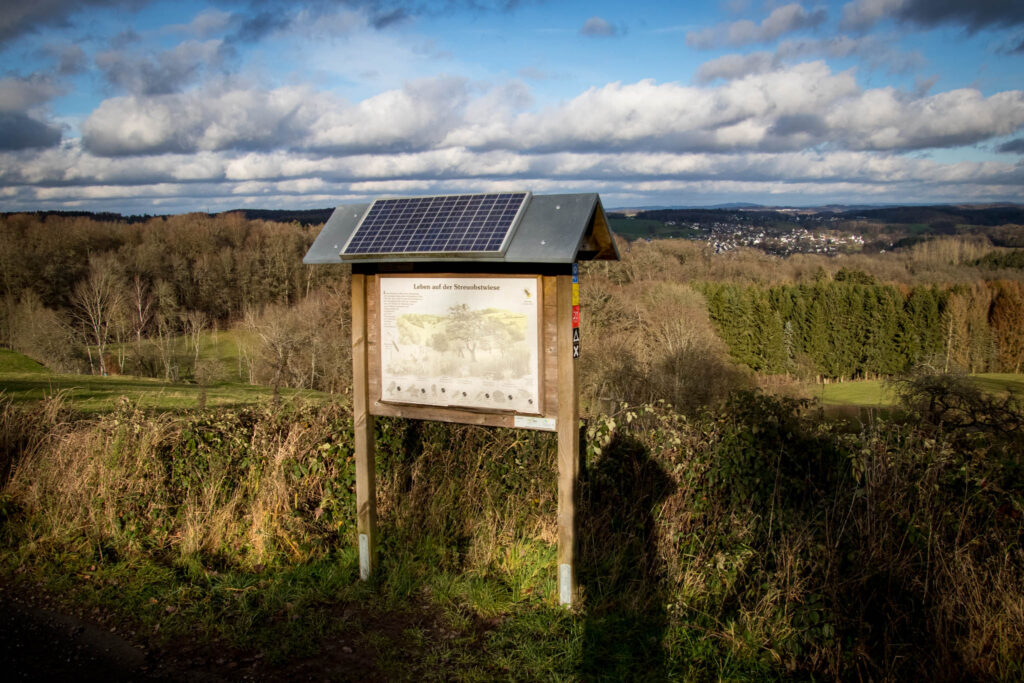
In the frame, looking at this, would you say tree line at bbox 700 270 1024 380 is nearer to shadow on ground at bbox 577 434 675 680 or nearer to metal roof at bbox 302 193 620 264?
shadow on ground at bbox 577 434 675 680

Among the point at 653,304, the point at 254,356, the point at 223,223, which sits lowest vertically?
the point at 254,356

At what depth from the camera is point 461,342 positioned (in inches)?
180

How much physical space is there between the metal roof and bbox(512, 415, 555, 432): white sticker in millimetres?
1032

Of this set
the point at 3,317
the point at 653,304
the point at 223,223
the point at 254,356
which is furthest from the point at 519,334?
the point at 223,223

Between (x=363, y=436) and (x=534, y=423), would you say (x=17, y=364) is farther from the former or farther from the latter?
(x=534, y=423)

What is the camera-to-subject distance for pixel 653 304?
38406mm

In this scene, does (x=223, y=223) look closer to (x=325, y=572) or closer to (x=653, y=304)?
(x=653, y=304)

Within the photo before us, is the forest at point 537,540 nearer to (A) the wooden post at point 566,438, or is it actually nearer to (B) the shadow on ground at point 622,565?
(B) the shadow on ground at point 622,565

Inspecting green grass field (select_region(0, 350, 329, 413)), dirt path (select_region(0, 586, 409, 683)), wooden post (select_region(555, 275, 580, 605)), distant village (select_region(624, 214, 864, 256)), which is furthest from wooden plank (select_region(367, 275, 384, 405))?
distant village (select_region(624, 214, 864, 256))

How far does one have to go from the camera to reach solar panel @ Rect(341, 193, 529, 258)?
4266 mm

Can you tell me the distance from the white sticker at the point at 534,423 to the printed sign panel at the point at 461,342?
5cm

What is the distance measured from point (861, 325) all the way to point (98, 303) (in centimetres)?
6066

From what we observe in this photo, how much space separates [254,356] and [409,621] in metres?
43.6

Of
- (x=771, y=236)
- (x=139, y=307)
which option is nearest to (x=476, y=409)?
(x=139, y=307)
